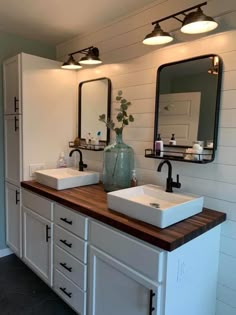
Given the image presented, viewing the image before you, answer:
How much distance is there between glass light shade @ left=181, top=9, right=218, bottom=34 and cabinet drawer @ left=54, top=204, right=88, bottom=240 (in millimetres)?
1304

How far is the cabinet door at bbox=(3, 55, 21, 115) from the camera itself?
235 centimetres

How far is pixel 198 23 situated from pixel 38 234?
6.35 ft

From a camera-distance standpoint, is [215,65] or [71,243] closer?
[215,65]

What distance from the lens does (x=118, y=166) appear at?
2.05 m

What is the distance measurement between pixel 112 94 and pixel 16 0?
3.26 feet

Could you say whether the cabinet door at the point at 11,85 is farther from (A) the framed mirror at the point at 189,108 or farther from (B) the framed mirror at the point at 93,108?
(A) the framed mirror at the point at 189,108

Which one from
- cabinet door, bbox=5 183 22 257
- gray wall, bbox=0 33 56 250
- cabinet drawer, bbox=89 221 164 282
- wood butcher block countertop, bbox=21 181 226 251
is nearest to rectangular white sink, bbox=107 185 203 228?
wood butcher block countertop, bbox=21 181 226 251

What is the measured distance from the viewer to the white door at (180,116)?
172 cm

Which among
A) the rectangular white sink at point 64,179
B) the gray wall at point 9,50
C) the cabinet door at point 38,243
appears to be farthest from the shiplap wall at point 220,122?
the cabinet door at point 38,243

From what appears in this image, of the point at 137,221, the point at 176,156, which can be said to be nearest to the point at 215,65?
the point at 176,156

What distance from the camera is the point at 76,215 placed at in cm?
173

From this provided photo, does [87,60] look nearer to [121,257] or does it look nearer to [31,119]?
[31,119]

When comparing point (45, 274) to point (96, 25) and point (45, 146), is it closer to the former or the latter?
point (45, 146)

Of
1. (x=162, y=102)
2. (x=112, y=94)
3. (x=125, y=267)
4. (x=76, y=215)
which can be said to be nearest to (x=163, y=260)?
(x=125, y=267)
